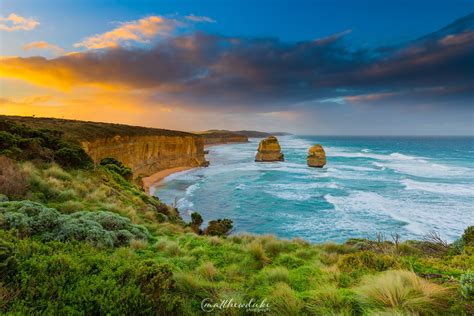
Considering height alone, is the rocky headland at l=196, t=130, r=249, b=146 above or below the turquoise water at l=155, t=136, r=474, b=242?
above

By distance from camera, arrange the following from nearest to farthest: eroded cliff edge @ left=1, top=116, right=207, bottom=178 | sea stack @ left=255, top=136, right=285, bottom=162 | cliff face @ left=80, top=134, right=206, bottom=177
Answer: eroded cliff edge @ left=1, top=116, right=207, bottom=178 < cliff face @ left=80, top=134, right=206, bottom=177 < sea stack @ left=255, top=136, right=285, bottom=162

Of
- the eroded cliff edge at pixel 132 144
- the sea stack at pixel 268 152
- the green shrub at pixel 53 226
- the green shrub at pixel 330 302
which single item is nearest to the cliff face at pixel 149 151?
the eroded cliff edge at pixel 132 144

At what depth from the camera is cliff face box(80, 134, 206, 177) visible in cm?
3206

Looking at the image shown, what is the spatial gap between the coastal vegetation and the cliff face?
22.0 m

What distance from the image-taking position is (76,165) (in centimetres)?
1652

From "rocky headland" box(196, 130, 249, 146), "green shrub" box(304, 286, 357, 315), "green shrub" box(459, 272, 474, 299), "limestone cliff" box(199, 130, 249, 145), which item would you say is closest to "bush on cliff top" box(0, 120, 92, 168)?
"green shrub" box(304, 286, 357, 315)

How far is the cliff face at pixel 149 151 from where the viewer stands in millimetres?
32062

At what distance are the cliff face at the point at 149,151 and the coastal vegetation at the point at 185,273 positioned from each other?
867 inches

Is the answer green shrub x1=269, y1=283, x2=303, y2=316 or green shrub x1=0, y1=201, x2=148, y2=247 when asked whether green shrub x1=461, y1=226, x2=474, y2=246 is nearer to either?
green shrub x1=269, y1=283, x2=303, y2=316

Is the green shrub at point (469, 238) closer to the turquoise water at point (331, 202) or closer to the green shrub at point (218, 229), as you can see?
the turquoise water at point (331, 202)

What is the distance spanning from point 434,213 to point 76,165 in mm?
26860

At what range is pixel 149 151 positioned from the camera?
45.9 m

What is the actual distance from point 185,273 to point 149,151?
43129mm

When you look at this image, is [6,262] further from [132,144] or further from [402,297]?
[132,144]
